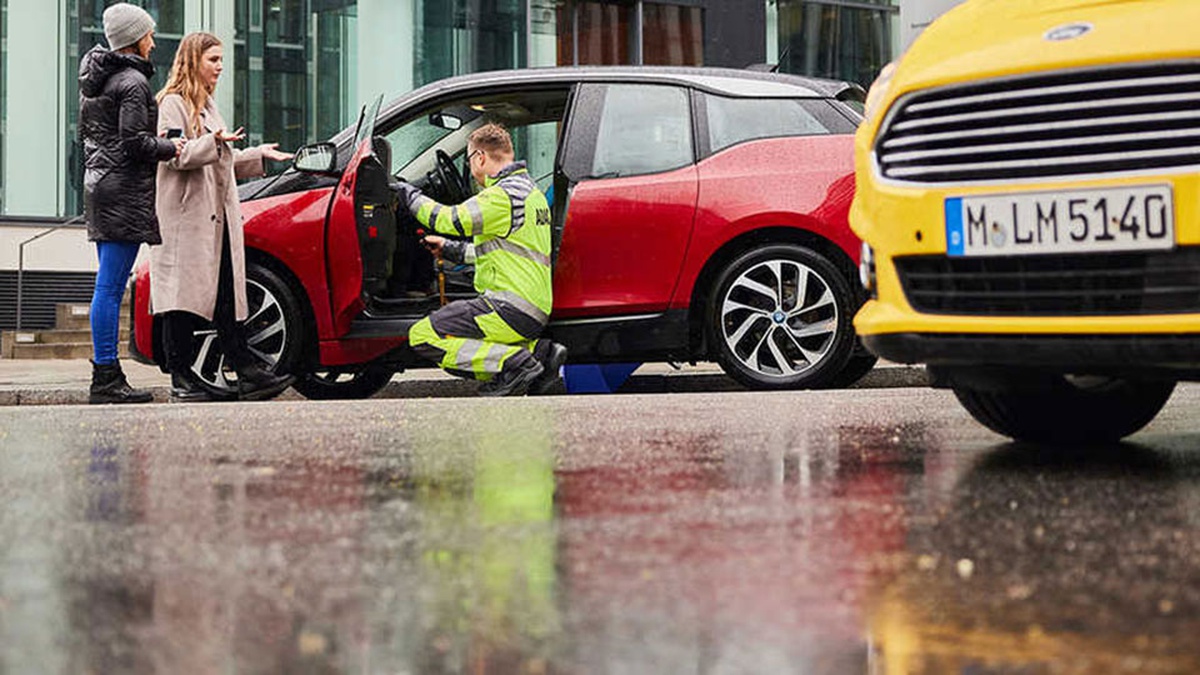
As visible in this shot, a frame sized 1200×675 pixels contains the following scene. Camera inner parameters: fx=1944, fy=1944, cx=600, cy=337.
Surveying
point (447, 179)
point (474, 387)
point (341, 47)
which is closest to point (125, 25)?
point (447, 179)

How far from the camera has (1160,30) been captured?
4.54 m

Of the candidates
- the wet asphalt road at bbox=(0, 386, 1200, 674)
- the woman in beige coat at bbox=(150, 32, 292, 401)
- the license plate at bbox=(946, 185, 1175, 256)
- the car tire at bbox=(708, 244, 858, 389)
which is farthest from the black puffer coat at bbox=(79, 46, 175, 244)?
the license plate at bbox=(946, 185, 1175, 256)

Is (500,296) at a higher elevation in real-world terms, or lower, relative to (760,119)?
lower

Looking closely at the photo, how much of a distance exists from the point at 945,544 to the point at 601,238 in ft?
18.0

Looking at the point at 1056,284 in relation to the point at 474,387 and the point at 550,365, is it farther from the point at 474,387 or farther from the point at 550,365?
the point at 474,387

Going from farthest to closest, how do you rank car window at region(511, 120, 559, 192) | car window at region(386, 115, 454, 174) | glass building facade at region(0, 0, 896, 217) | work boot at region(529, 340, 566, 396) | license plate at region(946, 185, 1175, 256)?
glass building facade at region(0, 0, 896, 217) → car window at region(511, 120, 559, 192) → car window at region(386, 115, 454, 174) → work boot at region(529, 340, 566, 396) → license plate at region(946, 185, 1175, 256)

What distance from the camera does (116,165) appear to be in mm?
9094

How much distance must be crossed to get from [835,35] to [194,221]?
15.9 m

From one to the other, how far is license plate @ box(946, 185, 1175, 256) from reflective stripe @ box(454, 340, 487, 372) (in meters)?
4.49

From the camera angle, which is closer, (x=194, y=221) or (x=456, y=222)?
(x=456, y=222)

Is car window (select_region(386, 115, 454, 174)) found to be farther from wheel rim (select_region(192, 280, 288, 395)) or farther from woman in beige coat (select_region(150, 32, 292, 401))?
wheel rim (select_region(192, 280, 288, 395))

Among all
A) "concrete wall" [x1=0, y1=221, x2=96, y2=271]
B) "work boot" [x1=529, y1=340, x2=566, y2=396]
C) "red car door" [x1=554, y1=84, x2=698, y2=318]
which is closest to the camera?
"red car door" [x1=554, y1=84, x2=698, y2=318]

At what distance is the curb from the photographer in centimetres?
1034

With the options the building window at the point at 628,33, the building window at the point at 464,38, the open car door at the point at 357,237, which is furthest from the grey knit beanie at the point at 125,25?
the building window at the point at 628,33
